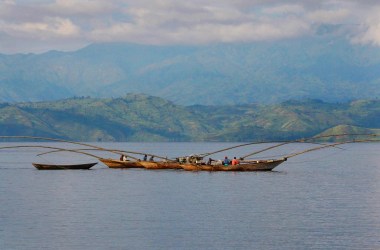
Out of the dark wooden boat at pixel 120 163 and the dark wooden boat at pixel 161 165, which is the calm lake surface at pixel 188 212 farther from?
the dark wooden boat at pixel 120 163

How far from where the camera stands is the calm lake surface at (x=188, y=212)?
215ft

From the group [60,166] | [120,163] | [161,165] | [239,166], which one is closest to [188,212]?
[239,166]

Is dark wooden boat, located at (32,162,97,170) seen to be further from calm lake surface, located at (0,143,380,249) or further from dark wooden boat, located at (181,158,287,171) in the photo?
dark wooden boat, located at (181,158,287,171)

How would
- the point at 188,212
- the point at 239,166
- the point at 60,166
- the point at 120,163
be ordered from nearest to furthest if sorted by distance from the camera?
the point at 188,212, the point at 239,166, the point at 60,166, the point at 120,163

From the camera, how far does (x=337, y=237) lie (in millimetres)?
67562

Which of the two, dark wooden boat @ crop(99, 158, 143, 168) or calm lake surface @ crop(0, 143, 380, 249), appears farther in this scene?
dark wooden boat @ crop(99, 158, 143, 168)

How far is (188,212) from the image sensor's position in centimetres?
8475

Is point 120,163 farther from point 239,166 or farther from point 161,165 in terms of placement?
point 239,166

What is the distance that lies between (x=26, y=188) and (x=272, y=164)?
48681 millimetres

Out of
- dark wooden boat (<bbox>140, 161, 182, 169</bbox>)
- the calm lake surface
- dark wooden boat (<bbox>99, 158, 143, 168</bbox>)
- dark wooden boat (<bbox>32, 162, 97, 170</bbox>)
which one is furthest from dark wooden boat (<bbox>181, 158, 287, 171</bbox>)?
dark wooden boat (<bbox>32, 162, 97, 170</bbox>)

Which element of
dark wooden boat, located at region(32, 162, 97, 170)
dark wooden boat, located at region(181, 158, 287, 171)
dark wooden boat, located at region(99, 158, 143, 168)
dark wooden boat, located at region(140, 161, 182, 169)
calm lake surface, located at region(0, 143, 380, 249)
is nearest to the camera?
calm lake surface, located at region(0, 143, 380, 249)

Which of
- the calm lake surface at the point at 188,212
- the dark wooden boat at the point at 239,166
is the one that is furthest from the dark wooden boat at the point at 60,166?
the dark wooden boat at the point at 239,166

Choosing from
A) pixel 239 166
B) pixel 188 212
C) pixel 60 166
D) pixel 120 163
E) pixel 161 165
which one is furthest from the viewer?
pixel 120 163

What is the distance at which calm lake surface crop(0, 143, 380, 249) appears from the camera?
215 feet
